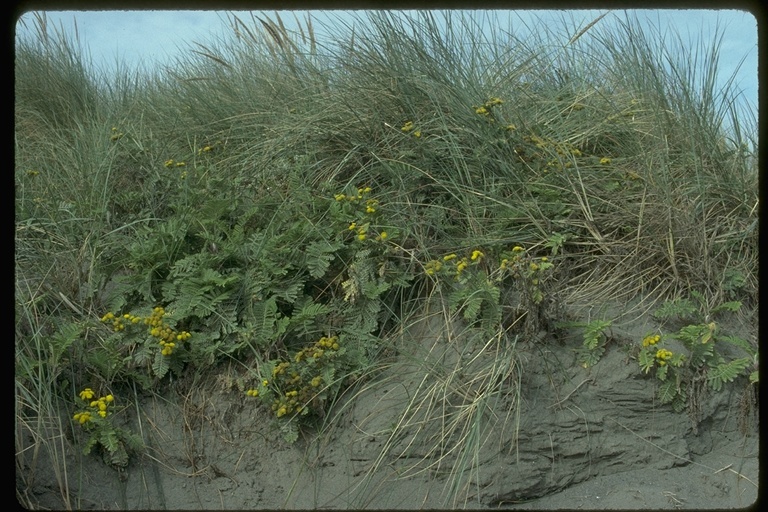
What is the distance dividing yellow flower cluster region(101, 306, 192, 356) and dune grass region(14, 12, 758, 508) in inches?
3.0

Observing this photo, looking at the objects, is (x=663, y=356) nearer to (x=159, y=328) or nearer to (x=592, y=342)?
(x=592, y=342)

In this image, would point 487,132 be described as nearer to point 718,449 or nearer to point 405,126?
point 405,126

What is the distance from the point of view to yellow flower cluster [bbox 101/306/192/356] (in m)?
3.37

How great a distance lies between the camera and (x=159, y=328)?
3406mm

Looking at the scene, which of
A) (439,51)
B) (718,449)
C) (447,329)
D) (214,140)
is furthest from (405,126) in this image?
(718,449)

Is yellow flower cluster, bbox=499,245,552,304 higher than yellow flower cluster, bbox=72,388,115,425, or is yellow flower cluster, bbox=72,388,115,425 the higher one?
yellow flower cluster, bbox=499,245,552,304

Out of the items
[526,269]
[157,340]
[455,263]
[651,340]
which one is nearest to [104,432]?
[157,340]

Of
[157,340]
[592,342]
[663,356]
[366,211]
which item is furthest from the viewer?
[366,211]

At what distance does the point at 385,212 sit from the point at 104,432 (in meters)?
1.81

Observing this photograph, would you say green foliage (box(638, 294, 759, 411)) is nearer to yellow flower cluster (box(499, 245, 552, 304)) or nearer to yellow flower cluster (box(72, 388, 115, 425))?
yellow flower cluster (box(499, 245, 552, 304))

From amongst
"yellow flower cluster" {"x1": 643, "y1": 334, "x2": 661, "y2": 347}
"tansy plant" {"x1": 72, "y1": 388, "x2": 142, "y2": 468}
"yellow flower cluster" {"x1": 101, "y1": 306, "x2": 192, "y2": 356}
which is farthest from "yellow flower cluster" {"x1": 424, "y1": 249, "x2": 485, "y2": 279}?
"tansy plant" {"x1": 72, "y1": 388, "x2": 142, "y2": 468}

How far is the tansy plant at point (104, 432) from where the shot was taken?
314 cm

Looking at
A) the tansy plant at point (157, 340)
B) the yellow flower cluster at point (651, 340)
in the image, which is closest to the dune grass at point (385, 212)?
the tansy plant at point (157, 340)
